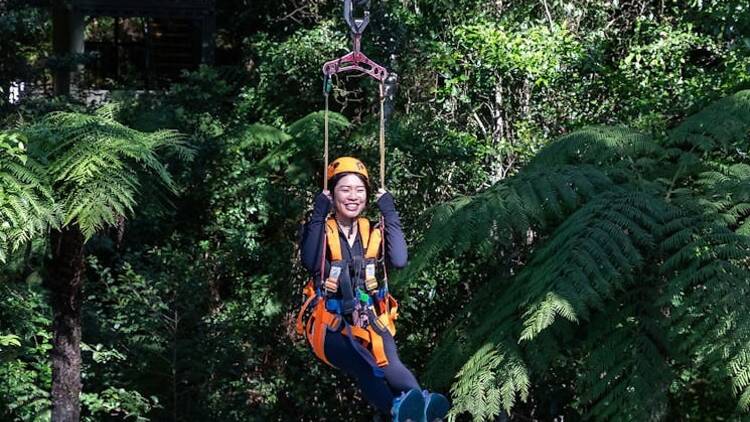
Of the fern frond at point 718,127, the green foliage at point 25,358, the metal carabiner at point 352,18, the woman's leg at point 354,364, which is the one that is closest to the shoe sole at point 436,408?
the woman's leg at point 354,364

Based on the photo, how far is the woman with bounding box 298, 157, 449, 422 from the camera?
562cm

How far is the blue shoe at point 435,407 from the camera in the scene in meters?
5.41

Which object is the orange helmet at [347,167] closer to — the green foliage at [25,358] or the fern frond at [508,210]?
the fern frond at [508,210]

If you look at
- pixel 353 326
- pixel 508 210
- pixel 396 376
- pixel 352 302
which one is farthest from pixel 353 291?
pixel 508 210

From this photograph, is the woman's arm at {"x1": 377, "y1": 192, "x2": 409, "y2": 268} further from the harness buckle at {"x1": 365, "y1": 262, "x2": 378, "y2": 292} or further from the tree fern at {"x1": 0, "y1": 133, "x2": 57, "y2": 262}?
the tree fern at {"x1": 0, "y1": 133, "x2": 57, "y2": 262}

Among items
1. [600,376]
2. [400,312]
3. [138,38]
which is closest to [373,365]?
[600,376]

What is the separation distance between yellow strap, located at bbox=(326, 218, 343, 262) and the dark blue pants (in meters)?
0.37

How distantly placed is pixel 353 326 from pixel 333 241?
17.0 inches

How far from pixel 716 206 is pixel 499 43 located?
3621mm

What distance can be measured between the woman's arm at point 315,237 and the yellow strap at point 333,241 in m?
0.04

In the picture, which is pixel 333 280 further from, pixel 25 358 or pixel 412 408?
pixel 25 358

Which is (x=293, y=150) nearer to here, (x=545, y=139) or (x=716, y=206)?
(x=545, y=139)

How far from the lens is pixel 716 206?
5730 mm

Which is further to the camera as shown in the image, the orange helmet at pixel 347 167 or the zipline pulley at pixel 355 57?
the orange helmet at pixel 347 167
